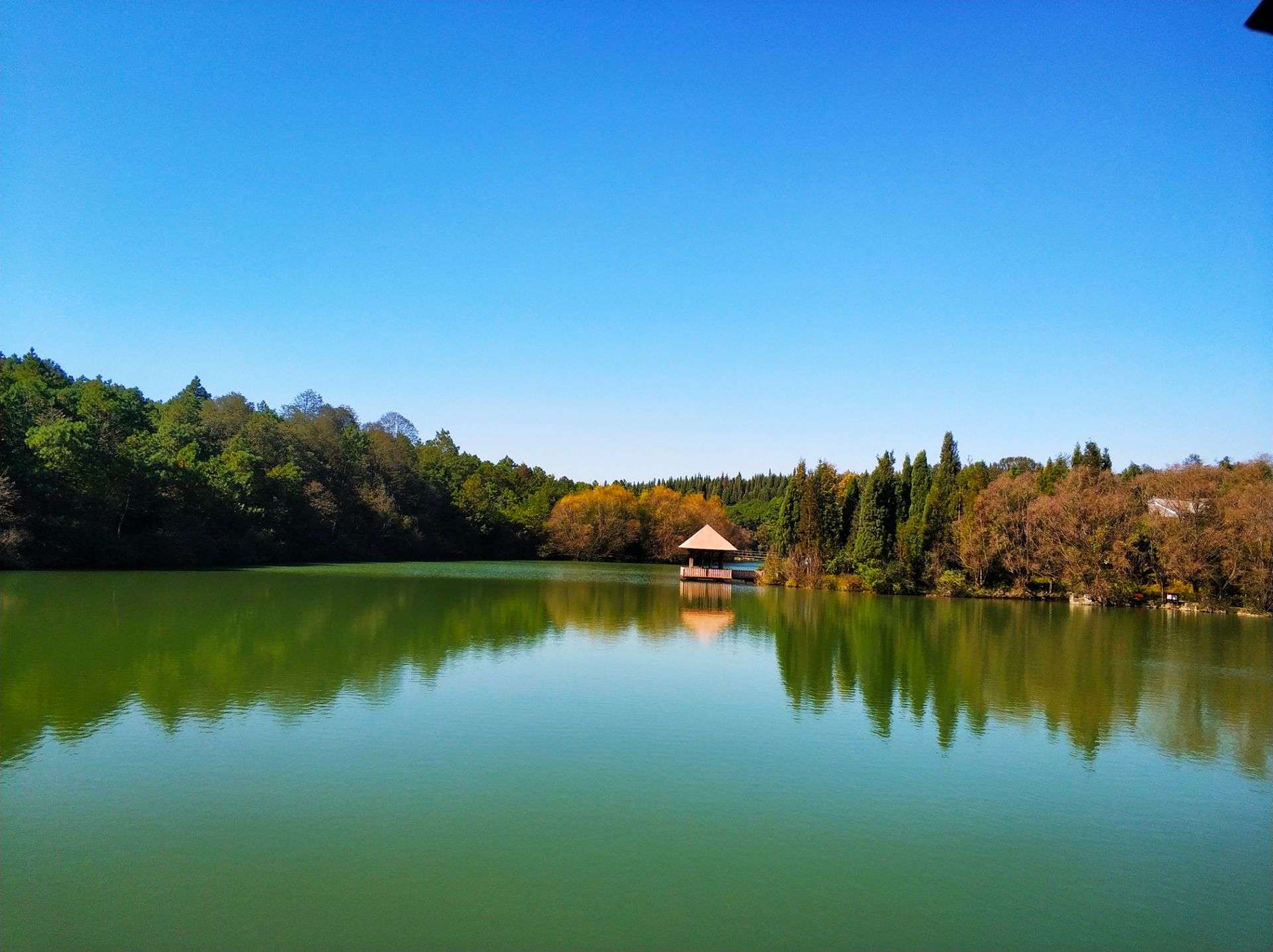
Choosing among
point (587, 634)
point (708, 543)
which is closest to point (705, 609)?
point (587, 634)

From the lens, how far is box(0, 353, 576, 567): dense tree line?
98.6ft

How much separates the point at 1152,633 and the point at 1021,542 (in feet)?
36.8

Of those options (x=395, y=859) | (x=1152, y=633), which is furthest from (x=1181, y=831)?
(x=1152, y=633)

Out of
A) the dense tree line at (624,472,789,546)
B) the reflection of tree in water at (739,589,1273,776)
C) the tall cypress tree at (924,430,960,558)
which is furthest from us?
the dense tree line at (624,472,789,546)

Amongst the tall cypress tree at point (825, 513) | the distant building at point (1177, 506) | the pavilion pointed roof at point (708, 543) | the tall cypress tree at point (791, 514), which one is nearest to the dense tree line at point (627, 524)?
the pavilion pointed roof at point (708, 543)

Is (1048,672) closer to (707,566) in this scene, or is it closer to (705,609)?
(705,609)

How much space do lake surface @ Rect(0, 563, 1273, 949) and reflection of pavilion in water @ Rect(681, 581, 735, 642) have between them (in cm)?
398

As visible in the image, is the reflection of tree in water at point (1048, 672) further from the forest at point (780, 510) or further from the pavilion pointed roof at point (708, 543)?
the pavilion pointed roof at point (708, 543)

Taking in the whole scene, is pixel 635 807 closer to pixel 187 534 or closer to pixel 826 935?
pixel 826 935

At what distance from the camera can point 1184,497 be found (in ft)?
101

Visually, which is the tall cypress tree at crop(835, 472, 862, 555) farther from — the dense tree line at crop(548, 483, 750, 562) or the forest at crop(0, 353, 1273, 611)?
the dense tree line at crop(548, 483, 750, 562)

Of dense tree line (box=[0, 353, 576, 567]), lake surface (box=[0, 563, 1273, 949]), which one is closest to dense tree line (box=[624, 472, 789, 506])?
dense tree line (box=[0, 353, 576, 567])

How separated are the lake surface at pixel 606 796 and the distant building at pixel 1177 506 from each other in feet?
53.5

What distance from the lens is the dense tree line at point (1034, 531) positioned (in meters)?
29.7
